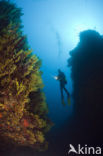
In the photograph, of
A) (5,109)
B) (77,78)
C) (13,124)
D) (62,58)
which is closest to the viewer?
(5,109)

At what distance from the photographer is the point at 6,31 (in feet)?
11.8

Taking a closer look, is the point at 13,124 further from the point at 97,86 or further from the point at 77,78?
the point at 77,78

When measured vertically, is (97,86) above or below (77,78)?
below

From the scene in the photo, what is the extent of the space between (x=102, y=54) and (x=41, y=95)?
10916 mm

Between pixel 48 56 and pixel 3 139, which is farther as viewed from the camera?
pixel 48 56

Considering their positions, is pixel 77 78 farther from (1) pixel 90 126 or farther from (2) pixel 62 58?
(2) pixel 62 58

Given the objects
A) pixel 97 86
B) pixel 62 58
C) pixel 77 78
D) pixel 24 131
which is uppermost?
pixel 62 58

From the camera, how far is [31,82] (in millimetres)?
3920

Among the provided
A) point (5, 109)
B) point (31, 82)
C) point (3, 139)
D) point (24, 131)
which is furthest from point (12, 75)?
point (3, 139)

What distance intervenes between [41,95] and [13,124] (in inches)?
65.9

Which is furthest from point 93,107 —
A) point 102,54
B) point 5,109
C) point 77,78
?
point 5,109

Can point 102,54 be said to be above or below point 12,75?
above

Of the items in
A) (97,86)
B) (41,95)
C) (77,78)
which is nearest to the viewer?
(41,95)

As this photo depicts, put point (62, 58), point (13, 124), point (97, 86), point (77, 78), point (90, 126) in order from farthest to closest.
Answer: point (62, 58) < point (77, 78) < point (90, 126) < point (97, 86) < point (13, 124)
